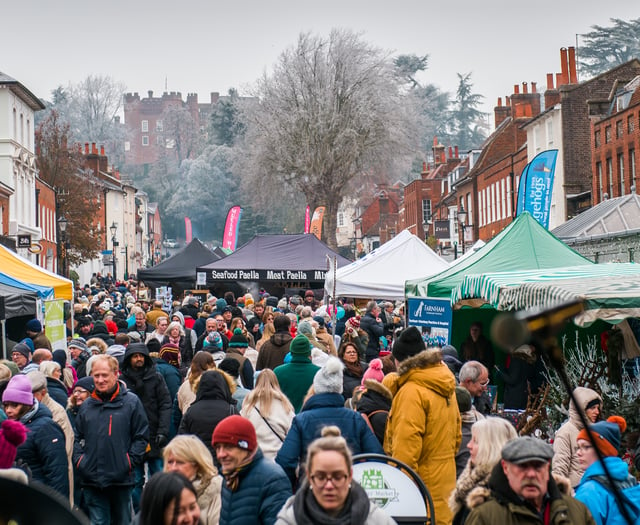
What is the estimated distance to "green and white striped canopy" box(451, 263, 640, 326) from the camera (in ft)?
27.6

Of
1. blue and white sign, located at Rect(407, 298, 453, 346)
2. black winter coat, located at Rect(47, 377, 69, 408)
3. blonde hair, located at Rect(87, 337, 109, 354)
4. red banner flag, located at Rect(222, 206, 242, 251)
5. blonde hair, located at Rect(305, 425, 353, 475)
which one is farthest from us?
red banner flag, located at Rect(222, 206, 242, 251)

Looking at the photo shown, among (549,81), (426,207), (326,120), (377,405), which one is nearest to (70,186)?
(326,120)

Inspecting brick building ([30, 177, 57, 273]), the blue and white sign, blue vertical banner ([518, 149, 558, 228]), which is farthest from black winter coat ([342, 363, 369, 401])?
brick building ([30, 177, 57, 273])

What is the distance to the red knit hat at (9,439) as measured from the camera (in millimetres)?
5730

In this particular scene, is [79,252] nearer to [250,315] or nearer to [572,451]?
[250,315]

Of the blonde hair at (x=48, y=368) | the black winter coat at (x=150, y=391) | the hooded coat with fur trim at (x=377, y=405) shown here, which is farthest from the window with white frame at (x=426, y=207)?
the hooded coat with fur trim at (x=377, y=405)

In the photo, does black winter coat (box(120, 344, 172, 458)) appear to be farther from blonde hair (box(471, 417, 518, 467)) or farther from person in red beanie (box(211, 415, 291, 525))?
blonde hair (box(471, 417, 518, 467))

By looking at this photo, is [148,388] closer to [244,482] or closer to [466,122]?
[244,482]

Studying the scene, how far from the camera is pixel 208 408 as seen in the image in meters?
7.60

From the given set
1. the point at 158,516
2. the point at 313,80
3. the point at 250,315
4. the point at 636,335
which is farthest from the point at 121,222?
the point at 158,516

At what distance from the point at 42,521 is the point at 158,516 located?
7.82 ft

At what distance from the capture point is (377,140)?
54.8 meters

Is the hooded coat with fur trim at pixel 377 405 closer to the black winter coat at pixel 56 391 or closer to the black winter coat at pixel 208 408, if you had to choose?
the black winter coat at pixel 208 408

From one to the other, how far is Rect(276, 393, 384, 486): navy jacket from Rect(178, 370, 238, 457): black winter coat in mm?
941
